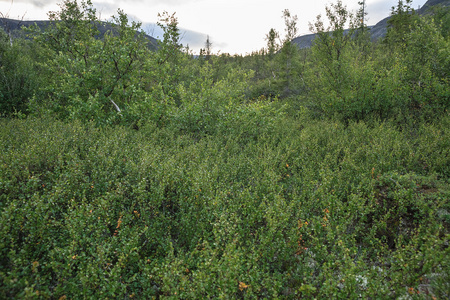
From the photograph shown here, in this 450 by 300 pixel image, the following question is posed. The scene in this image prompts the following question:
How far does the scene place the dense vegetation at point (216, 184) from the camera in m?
2.48

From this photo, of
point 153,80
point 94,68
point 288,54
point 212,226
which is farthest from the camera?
point 288,54

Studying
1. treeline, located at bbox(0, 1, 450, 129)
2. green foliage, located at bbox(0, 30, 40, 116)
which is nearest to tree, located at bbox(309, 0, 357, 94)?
treeline, located at bbox(0, 1, 450, 129)

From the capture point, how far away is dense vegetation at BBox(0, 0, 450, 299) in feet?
8.13

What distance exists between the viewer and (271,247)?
2994 millimetres

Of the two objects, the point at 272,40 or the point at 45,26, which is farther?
the point at 272,40

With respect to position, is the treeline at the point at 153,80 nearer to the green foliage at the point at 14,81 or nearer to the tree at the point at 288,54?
the green foliage at the point at 14,81

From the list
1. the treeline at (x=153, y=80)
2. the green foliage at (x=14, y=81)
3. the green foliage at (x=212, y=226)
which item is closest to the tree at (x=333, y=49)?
the treeline at (x=153, y=80)

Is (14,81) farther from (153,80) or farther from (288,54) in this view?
(288,54)

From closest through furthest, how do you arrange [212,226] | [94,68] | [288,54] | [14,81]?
1. [212,226]
2. [94,68]
3. [14,81]
4. [288,54]

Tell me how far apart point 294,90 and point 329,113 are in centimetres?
1532

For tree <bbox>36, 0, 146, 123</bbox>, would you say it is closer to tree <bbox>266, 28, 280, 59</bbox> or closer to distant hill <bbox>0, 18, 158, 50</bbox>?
distant hill <bbox>0, 18, 158, 50</bbox>

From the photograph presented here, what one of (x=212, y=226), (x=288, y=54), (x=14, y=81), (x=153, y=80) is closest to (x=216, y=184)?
(x=212, y=226)


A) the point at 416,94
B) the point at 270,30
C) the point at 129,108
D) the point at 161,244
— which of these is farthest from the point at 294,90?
the point at 161,244

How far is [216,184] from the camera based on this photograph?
14.0 ft
